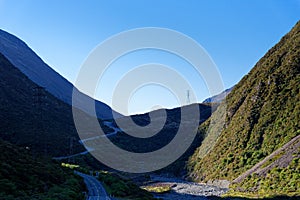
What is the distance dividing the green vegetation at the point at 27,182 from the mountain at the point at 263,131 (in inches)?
1138

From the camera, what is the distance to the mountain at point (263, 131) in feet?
152

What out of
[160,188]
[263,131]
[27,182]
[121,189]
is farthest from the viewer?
[263,131]

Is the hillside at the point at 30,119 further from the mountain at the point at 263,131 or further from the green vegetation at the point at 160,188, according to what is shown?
the mountain at the point at 263,131

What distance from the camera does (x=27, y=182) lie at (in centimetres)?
2570

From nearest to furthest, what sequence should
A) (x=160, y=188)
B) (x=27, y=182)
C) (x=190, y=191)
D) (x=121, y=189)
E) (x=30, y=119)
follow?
(x=27, y=182) < (x=121, y=189) < (x=190, y=191) < (x=160, y=188) < (x=30, y=119)

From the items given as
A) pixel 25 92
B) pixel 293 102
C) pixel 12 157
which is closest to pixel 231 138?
pixel 293 102

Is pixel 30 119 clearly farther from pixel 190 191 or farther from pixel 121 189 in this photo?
pixel 121 189

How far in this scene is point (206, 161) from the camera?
69.0m

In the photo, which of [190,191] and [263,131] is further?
[263,131]

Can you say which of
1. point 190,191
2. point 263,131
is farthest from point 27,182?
point 263,131

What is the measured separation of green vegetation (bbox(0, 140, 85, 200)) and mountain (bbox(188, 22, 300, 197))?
94.8 ft

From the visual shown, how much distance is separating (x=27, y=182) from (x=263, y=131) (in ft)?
158

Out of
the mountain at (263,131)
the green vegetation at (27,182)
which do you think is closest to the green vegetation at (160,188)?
the mountain at (263,131)

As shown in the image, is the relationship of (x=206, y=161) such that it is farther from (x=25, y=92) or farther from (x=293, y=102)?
(x=25, y=92)
